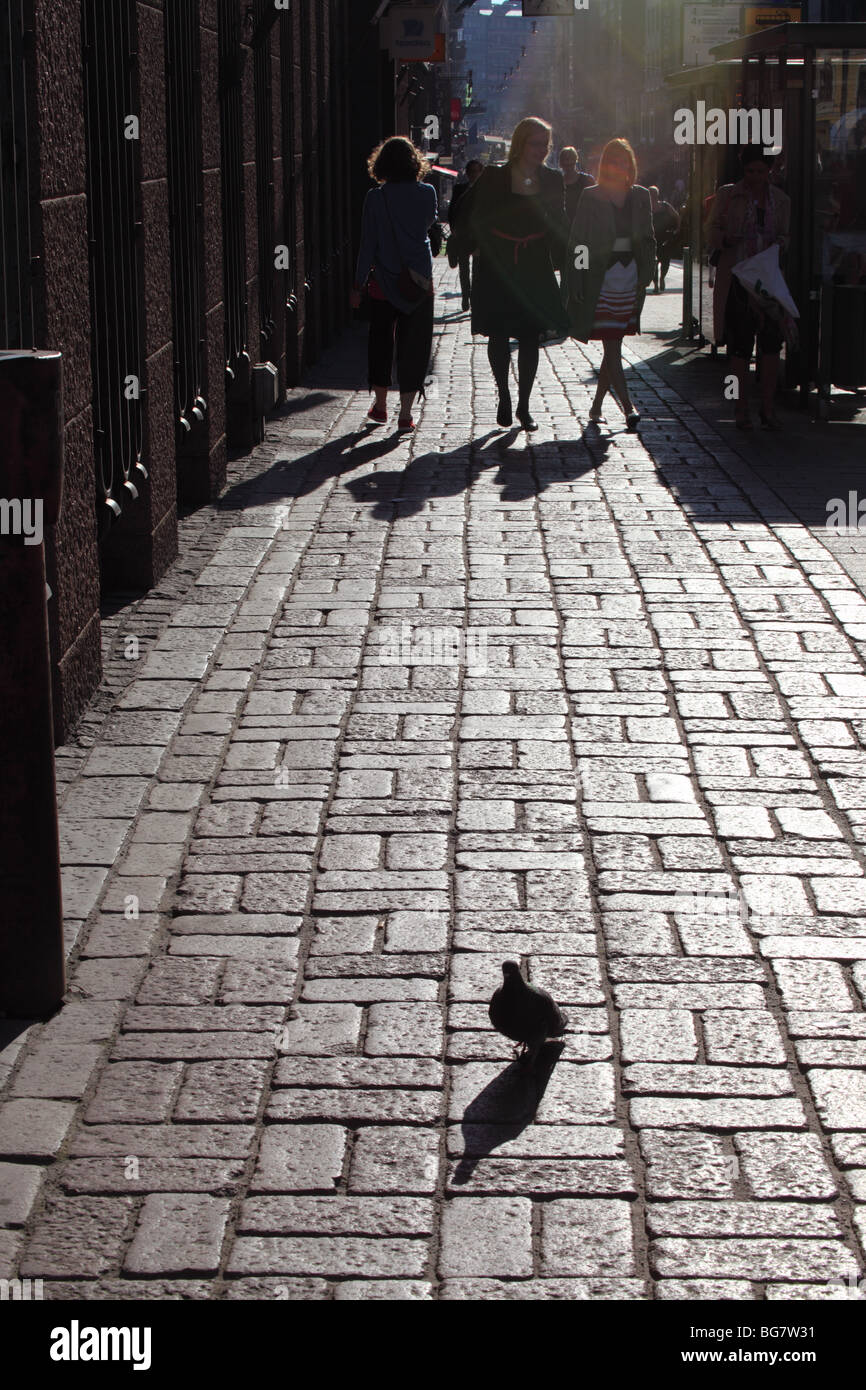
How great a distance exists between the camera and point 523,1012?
12.2ft

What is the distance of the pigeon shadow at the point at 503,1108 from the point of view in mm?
3527

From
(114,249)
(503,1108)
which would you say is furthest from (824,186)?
(503,1108)

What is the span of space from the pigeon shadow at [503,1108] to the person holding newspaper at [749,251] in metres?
9.24

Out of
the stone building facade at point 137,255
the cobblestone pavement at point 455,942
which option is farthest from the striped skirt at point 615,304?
the cobblestone pavement at point 455,942

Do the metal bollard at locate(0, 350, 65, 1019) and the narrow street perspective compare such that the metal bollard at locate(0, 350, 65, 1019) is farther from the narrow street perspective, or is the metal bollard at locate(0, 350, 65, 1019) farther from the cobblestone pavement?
the cobblestone pavement

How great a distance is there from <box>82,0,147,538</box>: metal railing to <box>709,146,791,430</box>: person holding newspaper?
18.2ft

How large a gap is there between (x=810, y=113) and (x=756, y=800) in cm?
915

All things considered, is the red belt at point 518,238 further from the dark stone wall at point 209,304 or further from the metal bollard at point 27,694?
the metal bollard at point 27,694

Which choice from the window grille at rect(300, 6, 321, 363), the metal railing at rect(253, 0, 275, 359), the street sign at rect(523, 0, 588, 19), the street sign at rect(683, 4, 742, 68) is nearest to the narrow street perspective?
the metal railing at rect(253, 0, 275, 359)

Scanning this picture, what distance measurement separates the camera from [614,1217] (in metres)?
3.30

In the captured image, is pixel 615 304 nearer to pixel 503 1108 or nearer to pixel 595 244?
pixel 595 244

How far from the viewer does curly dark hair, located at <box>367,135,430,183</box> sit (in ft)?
40.5

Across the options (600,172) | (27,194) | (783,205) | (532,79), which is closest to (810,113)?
(783,205)
